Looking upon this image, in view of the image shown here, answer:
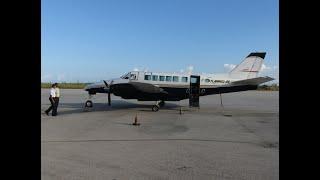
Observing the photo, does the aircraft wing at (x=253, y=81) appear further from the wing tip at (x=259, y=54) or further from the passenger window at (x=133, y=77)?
the passenger window at (x=133, y=77)

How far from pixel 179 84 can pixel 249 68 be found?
535 cm

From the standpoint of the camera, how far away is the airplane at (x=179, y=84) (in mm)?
22081

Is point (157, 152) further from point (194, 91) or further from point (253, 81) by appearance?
point (253, 81)

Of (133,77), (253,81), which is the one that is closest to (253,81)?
(253,81)

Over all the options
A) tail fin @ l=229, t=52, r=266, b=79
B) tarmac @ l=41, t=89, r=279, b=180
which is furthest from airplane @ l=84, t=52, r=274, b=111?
tarmac @ l=41, t=89, r=279, b=180

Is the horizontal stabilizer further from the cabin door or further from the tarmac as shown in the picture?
the tarmac

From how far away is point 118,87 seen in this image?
21875 mm

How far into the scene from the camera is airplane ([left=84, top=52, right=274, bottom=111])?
2208cm

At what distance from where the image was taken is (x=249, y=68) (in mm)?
24516

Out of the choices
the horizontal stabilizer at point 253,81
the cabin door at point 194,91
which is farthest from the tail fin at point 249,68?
the cabin door at point 194,91
